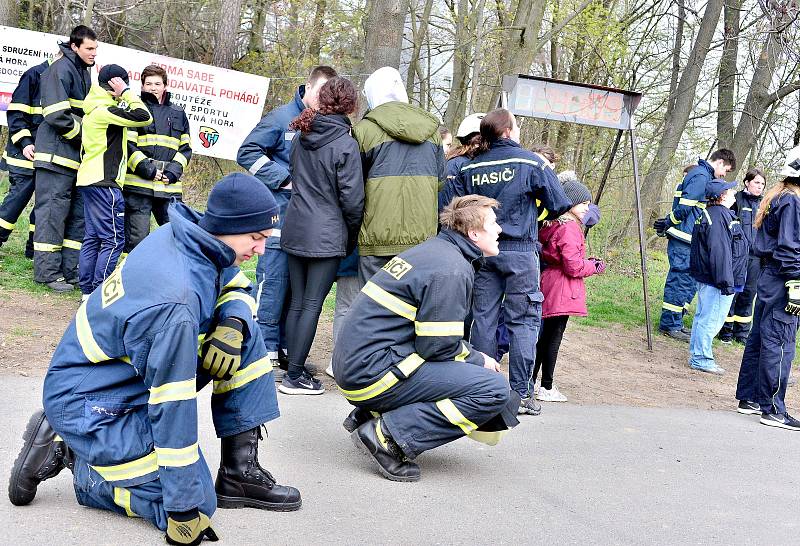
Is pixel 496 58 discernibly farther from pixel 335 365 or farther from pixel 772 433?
pixel 335 365

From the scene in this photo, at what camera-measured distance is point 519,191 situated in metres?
6.12

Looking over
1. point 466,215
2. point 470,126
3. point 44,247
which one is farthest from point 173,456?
point 44,247

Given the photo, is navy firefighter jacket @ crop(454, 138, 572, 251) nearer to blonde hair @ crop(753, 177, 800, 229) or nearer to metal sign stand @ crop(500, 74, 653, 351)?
blonde hair @ crop(753, 177, 800, 229)

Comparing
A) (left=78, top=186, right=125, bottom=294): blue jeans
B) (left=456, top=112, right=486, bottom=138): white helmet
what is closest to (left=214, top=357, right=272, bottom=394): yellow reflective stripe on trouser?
(left=456, top=112, right=486, bottom=138): white helmet

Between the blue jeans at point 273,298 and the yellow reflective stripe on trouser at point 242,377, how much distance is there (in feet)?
8.43

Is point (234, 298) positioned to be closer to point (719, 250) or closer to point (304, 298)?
point (304, 298)

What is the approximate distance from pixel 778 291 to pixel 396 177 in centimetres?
300

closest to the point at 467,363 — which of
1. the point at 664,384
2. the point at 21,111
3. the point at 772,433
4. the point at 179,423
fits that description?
the point at 179,423

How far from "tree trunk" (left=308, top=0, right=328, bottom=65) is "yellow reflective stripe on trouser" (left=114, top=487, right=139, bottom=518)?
1302 centimetres

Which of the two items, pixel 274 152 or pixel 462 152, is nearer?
pixel 274 152

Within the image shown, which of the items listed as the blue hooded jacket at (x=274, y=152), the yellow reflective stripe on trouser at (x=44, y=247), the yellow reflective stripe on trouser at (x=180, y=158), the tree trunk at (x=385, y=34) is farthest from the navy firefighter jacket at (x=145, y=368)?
the tree trunk at (x=385, y=34)

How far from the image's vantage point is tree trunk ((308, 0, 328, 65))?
15.9 metres

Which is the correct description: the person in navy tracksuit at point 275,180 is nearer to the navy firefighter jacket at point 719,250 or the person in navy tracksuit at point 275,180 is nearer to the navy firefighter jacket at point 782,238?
the navy firefighter jacket at point 782,238

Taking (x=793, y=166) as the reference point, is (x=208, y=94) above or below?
below
